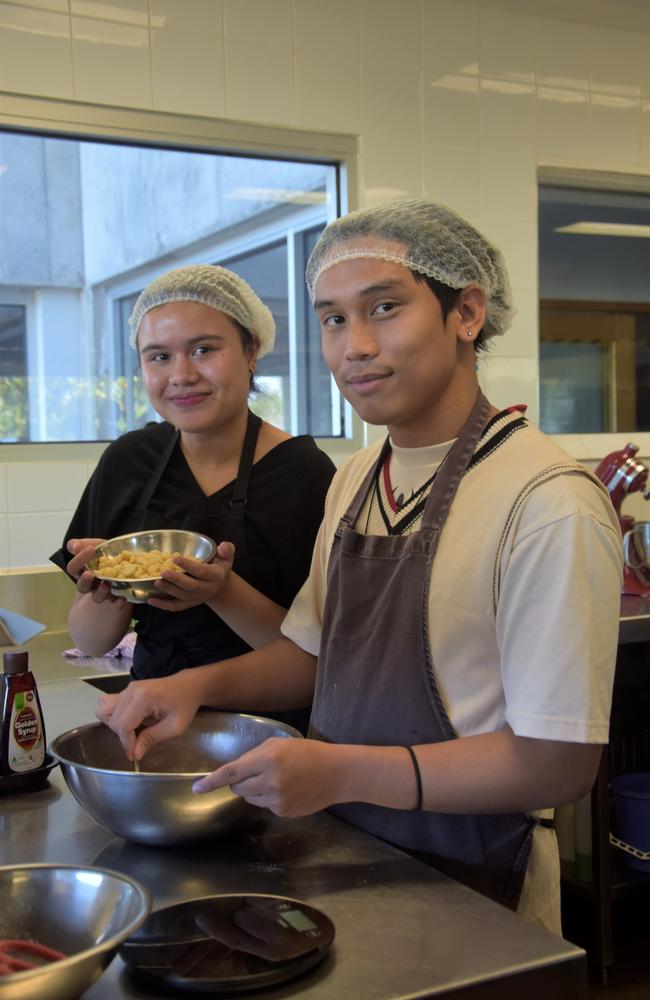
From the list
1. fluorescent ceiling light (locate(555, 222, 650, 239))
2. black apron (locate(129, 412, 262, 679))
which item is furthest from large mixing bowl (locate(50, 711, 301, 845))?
fluorescent ceiling light (locate(555, 222, 650, 239))

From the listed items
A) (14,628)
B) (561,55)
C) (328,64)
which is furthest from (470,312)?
(561,55)

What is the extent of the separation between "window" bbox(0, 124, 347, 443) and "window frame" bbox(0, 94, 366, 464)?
0.15ft

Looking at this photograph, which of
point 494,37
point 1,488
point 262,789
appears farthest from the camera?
point 494,37

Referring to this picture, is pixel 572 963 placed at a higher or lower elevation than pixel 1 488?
lower

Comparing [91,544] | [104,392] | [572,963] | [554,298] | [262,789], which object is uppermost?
Result: [554,298]

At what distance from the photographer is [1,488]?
291 centimetres

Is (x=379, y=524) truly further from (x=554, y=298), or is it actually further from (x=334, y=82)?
(x=554, y=298)

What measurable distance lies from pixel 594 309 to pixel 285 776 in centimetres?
328

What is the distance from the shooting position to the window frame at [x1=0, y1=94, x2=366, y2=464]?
2.88 metres

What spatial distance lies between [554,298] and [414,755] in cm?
301

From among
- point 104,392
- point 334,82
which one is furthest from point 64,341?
point 334,82

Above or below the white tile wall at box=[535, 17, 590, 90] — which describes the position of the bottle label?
below

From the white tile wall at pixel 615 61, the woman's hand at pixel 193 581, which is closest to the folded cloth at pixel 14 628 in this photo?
the woman's hand at pixel 193 581

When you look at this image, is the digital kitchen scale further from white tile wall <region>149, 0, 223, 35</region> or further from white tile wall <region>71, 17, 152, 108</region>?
white tile wall <region>149, 0, 223, 35</region>
